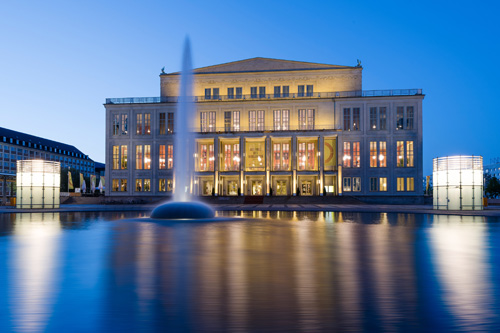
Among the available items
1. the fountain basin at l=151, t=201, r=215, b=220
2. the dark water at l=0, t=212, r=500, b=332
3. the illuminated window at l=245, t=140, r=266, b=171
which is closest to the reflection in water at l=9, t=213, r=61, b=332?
the dark water at l=0, t=212, r=500, b=332

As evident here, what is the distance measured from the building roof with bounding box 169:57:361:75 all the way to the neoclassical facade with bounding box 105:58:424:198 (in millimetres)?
185

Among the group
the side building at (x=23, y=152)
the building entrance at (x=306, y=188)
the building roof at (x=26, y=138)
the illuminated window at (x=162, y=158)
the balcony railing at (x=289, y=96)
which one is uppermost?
the balcony railing at (x=289, y=96)

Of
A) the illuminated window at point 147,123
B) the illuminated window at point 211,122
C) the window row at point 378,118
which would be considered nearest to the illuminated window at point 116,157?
the illuminated window at point 147,123

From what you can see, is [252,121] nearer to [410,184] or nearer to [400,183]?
[400,183]

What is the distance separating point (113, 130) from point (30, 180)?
32580 millimetres

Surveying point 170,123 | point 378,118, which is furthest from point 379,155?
point 170,123

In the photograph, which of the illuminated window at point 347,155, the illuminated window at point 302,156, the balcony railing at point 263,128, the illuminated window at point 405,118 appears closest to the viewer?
the illuminated window at point 405,118

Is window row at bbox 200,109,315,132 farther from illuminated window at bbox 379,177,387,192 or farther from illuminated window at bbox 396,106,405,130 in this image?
illuminated window at bbox 379,177,387,192

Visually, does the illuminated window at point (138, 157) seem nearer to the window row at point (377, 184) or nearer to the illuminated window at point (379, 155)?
the window row at point (377, 184)

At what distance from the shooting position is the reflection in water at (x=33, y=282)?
509 cm

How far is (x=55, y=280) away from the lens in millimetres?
7230

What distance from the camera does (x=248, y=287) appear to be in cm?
671

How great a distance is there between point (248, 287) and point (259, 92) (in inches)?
2529

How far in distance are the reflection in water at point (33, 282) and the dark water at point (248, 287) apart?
2 centimetres
